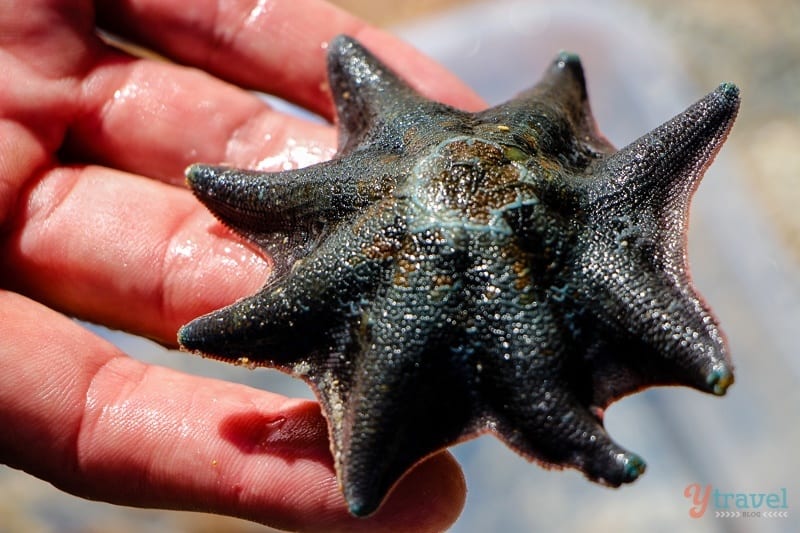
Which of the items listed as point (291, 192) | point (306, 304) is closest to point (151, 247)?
point (291, 192)

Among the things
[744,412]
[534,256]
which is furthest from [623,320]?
[744,412]

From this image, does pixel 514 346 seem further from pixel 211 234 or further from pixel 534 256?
pixel 211 234

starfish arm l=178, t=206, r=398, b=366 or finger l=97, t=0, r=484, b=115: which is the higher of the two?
finger l=97, t=0, r=484, b=115

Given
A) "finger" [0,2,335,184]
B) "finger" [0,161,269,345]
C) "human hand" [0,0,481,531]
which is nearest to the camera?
"human hand" [0,0,481,531]

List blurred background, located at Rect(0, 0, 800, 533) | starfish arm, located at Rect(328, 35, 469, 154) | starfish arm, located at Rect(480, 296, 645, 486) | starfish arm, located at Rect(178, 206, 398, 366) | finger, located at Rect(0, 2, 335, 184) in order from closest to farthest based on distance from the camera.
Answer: starfish arm, located at Rect(480, 296, 645, 486) < starfish arm, located at Rect(178, 206, 398, 366) < starfish arm, located at Rect(328, 35, 469, 154) < finger, located at Rect(0, 2, 335, 184) < blurred background, located at Rect(0, 0, 800, 533)

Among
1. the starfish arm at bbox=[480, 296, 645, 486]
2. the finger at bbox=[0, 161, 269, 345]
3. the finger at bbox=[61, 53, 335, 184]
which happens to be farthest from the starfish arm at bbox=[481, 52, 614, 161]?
the finger at bbox=[0, 161, 269, 345]

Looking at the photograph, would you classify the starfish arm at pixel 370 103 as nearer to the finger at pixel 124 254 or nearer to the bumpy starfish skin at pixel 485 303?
the bumpy starfish skin at pixel 485 303

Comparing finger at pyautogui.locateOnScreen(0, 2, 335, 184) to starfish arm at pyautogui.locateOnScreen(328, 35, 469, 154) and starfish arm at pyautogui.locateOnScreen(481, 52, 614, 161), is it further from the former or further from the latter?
starfish arm at pyautogui.locateOnScreen(481, 52, 614, 161)

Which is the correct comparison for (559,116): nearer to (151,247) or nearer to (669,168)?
(669,168)
